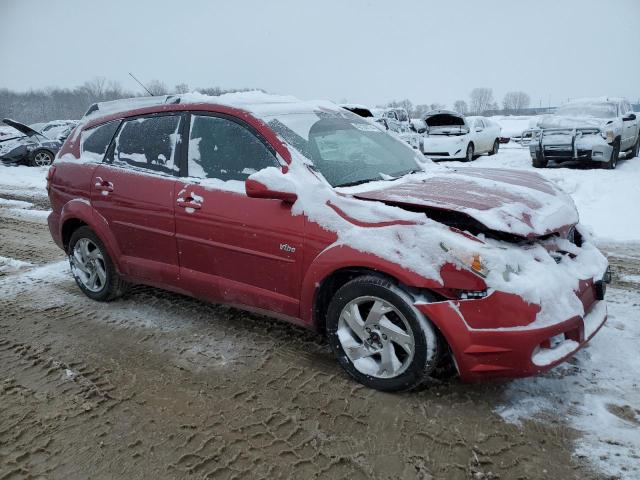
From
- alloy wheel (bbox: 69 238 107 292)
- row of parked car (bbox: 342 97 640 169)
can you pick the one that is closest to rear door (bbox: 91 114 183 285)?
alloy wheel (bbox: 69 238 107 292)

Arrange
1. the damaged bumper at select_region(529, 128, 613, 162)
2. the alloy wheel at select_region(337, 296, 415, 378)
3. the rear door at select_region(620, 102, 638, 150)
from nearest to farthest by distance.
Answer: the alloy wheel at select_region(337, 296, 415, 378), the damaged bumper at select_region(529, 128, 613, 162), the rear door at select_region(620, 102, 638, 150)

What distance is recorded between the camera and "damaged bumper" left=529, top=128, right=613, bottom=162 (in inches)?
441

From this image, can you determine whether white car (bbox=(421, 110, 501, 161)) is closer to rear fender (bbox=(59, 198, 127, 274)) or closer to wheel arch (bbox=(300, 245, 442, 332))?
rear fender (bbox=(59, 198, 127, 274))

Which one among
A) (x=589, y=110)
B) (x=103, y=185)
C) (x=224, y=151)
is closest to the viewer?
(x=224, y=151)

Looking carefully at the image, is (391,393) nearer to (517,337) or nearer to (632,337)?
(517,337)

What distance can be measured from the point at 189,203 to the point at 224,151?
0.43 metres

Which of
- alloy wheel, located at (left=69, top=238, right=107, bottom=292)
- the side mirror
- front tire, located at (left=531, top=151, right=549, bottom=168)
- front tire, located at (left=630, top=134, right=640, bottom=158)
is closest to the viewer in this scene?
the side mirror

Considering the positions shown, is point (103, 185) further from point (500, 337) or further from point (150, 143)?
point (500, 337)

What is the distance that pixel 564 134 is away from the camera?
458 inches

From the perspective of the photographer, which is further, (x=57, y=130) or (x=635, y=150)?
(x=57, y=130)

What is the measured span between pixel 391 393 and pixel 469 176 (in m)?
1.63

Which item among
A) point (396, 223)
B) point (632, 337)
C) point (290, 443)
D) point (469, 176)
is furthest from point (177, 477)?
point (632, 337)

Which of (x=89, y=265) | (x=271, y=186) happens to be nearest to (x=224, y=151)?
(x=271, y=186)

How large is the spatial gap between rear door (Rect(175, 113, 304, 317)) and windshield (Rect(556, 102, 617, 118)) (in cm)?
1145
